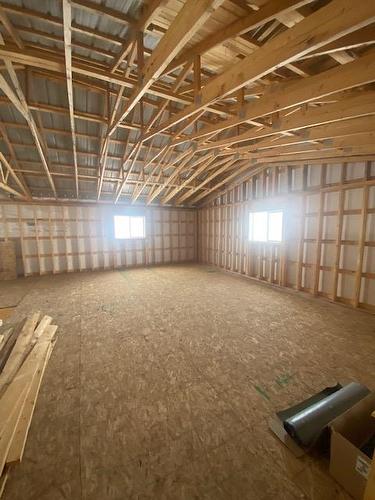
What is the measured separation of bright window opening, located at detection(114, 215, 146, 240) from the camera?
9977 mm

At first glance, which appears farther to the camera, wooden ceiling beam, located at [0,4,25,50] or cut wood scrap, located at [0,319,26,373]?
cut wood scrap, located at [0,319,26,373]

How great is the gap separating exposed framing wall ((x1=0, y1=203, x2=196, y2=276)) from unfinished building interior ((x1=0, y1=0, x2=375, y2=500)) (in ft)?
4.76

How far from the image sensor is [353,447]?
4.67ft

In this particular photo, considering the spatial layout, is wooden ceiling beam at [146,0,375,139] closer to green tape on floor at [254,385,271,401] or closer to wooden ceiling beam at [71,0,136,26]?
wooden ceiling beam at [71,0,136,26]

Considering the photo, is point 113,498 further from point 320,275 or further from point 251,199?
point 251,199

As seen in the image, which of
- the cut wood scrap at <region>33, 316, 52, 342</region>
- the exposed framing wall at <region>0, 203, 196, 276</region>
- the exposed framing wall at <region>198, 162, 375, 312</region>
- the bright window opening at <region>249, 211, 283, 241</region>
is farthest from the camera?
the exposed framing wall at <region>0, 203, 196, 276</region>

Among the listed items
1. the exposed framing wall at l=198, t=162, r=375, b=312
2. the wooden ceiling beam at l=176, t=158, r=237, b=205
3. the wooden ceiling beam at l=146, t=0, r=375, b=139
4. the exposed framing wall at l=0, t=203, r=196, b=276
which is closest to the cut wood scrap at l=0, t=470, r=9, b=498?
the wooden ceiling beam at l=146, t=0, r=375, b=139

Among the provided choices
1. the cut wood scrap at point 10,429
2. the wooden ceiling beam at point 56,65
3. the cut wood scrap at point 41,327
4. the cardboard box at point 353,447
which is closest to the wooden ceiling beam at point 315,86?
the wooden ceiling beam at point 56,65

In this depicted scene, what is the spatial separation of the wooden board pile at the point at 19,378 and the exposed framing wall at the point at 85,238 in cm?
539

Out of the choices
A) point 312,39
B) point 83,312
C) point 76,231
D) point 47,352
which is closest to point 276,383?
point 47,352

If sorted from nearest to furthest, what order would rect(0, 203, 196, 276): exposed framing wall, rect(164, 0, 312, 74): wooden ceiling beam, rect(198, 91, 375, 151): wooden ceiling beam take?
rect(164, 0, 312, 74): wooden ceiling beam → rect(198, 91, 375, 151): wooden ceiling beam → rect(0, 203, 196, 276): exposed framing wall

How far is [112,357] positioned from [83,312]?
6.85 feet

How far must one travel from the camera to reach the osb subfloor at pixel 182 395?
62.1 inches

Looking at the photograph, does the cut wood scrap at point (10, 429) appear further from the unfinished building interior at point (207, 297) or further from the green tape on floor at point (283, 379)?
the green tape on floor at point (283, 379)
